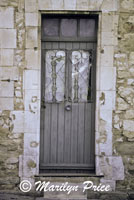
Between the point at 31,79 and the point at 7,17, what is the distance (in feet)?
3.39

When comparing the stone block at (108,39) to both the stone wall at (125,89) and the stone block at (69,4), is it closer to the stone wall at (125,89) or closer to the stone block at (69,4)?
the stone wall at (125,89)

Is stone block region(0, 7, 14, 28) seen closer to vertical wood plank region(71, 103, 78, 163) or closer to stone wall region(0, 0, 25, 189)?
stone wall region(0, 0, 25, 189)

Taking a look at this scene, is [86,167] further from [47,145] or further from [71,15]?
[71,15]

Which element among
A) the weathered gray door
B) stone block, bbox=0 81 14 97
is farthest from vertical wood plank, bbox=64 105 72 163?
stone block, bbox=0 81 14 97

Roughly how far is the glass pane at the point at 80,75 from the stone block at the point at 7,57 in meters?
1.00

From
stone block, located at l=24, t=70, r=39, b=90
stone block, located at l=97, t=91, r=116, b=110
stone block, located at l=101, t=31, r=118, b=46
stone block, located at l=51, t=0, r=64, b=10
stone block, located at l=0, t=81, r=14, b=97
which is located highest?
stone block, located at l=51, t=0, r=64, b=10

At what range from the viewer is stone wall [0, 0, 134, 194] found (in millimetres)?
5023

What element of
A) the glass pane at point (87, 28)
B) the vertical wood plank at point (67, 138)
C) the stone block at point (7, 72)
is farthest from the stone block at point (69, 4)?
the vertical wood plank at point (67, 138)

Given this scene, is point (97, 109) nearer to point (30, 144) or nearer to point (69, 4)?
point (30, 144)

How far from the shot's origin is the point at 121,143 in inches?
200

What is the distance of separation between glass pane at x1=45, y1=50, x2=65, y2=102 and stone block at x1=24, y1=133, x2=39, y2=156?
667 mm

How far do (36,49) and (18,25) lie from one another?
1.53 ft

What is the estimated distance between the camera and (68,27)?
5.27m

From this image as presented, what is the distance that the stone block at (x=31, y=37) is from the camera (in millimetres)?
5031
